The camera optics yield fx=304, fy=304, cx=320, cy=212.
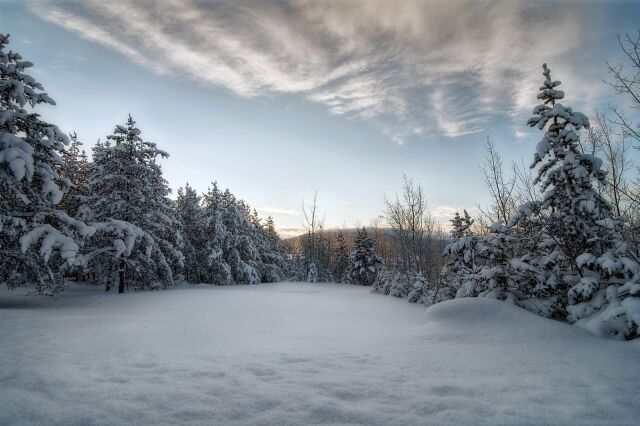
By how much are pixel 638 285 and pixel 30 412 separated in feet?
29.2

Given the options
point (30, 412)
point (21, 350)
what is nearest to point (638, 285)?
point (30, 412)

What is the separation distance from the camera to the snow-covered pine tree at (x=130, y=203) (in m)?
→ 17.0

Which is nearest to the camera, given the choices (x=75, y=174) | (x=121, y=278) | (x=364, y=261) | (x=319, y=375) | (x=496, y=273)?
(x=319, y=375)

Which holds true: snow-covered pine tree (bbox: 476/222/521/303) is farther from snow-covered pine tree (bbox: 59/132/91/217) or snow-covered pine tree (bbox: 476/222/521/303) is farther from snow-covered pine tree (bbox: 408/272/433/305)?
snow-covered pine tree (bbox: 59/132/91/217)

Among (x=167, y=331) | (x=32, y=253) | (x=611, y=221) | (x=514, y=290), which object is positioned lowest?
(x=167, y=331)

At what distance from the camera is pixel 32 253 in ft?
35.8

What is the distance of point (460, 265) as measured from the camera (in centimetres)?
1315

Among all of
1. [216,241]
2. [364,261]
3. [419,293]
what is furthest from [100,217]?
[364,261]

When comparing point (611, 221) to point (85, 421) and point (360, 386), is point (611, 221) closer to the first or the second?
point (360, 386)

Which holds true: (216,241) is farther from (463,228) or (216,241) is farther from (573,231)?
(573,231)

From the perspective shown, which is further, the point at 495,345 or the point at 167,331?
the point at 167,331

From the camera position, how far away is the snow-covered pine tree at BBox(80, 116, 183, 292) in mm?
17047

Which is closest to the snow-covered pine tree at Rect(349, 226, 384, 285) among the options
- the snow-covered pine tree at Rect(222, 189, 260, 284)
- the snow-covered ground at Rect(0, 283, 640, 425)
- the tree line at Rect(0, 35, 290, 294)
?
the tree line at Rect(0, 35, 290, 294)

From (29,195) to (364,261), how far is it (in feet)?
106
